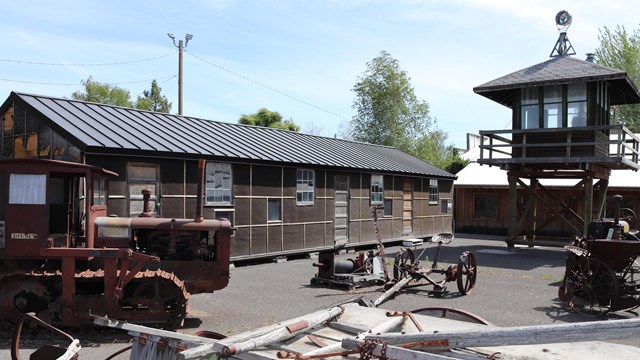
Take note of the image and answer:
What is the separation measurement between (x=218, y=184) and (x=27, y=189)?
7.42m

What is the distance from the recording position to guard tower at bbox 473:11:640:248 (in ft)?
58.3

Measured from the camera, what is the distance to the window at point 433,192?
2556 cm

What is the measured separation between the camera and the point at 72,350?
4.63m

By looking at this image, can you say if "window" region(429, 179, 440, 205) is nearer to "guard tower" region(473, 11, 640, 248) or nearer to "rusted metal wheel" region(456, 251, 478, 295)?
"guard tower" region(473, 11, 640, 248)

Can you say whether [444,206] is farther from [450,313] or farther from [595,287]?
[450,313]

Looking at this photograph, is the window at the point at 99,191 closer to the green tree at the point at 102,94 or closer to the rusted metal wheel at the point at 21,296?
the rusted metal wheel at the point at 21,296

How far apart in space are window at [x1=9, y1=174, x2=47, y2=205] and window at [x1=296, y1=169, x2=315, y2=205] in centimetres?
1034

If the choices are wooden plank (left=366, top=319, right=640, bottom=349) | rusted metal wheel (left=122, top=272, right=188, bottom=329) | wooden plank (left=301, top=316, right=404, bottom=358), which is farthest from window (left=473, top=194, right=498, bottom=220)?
wooden plank (left=366, top=319, right=640, bottom=349)

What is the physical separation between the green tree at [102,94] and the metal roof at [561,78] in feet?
122

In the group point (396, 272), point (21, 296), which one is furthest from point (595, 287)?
point (21, 296)

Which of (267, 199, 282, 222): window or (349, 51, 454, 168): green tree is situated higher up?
(349, 51, 454, 168): green tree

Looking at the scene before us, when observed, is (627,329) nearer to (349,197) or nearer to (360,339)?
(360,339)

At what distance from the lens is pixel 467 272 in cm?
1170

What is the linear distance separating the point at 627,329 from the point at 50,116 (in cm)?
1337
